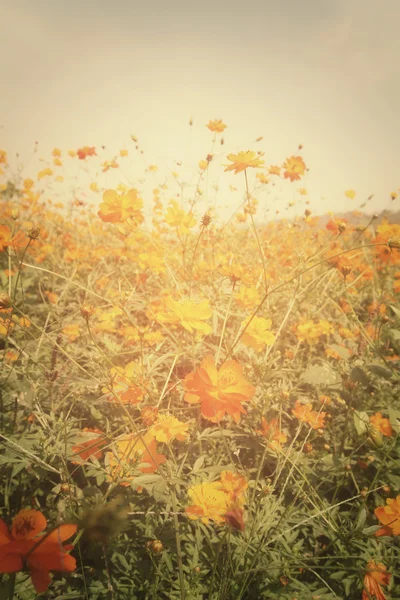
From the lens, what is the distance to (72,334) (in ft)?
4.72

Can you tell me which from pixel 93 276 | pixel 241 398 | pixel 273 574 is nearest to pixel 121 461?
pixel 241 398

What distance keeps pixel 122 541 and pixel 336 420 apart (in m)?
1.02

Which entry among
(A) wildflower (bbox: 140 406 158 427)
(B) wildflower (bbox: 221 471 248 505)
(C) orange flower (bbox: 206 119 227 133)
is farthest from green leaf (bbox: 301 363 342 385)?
(C) orange flower (bbox: 206 119 227 133)

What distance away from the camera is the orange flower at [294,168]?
5.48 feet

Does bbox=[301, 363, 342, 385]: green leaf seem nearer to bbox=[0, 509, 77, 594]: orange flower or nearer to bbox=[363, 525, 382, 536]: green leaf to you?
bbox=[363, 525, 382, 536]: green leaf

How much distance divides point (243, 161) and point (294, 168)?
34.8 inches

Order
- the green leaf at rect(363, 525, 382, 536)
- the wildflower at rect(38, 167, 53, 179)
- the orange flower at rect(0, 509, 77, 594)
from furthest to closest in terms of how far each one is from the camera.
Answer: the wildflower at rect(38, 167, 53, 179)
the green leaf at rect(363, 525, 382, 536)
the orange flower at rect(0, 509, 77, 594)

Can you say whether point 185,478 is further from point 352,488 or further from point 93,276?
point 93,276

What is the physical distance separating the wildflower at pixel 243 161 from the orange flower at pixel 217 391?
63 centimetres

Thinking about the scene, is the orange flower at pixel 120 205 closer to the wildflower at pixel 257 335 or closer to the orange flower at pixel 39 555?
the wildflower at pixel 257 335

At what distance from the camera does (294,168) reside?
1686 millimetres

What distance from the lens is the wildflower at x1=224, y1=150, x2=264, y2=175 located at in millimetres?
951

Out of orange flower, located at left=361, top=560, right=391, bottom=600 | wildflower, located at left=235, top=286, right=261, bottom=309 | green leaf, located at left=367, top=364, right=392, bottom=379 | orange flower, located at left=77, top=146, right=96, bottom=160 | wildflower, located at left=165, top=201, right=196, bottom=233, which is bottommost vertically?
orange flower, located at left=361, top=560, right=391, bottom=600

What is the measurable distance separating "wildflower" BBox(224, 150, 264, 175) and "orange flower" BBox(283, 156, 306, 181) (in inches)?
30.8
